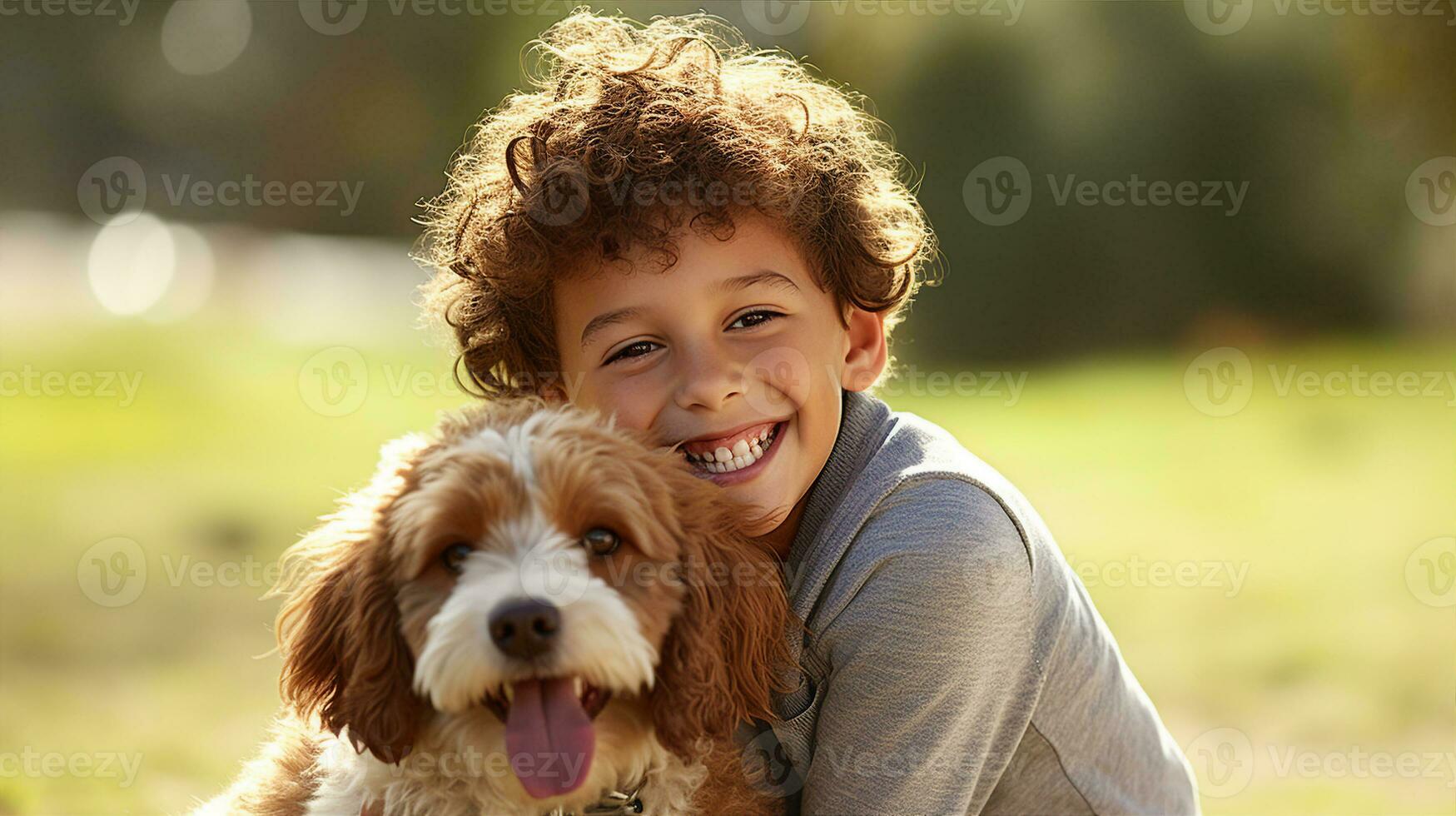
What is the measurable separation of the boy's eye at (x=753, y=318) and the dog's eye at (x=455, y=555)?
1090 mm

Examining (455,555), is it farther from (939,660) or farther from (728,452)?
(939,660)

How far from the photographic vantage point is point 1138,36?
628 inches

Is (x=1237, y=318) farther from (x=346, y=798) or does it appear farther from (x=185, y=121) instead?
(x=185, y=121)

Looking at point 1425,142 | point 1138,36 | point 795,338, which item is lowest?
point 795,338

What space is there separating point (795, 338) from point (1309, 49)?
47.3 feet

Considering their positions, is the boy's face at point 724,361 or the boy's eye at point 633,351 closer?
the boy's face at point 724,361

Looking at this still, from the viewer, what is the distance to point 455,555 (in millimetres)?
2826

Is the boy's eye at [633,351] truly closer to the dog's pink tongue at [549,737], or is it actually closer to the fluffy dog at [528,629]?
the fluffy dog at [528,629]

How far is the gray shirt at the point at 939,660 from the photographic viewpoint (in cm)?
316

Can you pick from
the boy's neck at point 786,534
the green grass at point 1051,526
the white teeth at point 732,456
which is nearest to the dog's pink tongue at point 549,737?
the white teeth at point 732,456

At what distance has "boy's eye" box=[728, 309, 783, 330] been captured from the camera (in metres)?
3.59

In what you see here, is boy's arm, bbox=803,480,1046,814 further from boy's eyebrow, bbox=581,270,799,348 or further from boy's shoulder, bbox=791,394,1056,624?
boy's eyebrow, bbox=581,270,799,348

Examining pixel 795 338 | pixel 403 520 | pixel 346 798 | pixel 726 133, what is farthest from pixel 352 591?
pixel 726 133

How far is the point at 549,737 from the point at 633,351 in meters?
1.26
